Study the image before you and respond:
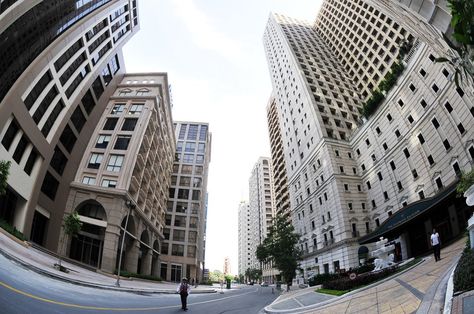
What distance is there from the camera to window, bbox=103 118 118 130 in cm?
4653

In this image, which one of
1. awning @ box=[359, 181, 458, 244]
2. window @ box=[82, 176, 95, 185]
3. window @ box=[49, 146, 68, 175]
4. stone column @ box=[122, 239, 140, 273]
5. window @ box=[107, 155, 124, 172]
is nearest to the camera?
awning @ box=[359, 181, 458, 244]

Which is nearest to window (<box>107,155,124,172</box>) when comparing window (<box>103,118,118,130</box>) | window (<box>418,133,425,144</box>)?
window (<box>103,118,118,130</box>)

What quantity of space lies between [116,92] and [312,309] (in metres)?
49.9

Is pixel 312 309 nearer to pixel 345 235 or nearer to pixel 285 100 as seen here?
pixel 345 235

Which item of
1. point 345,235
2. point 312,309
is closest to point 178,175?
point 345,235

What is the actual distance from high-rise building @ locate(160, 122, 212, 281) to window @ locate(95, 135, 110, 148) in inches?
1455

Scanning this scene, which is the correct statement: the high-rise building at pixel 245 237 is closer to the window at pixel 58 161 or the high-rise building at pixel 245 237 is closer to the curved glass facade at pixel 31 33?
the window at pixel 58 161

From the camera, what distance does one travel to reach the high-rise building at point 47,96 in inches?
1036

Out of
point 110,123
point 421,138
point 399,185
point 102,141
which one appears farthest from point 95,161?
point 421,138

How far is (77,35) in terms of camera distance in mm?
36312

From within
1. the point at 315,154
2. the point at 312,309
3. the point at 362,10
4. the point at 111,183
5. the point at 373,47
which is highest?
the point at 362,10

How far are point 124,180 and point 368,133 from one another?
119ft

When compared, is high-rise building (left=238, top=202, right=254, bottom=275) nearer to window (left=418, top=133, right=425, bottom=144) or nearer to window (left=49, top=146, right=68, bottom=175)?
window (left=49, top=146, right=68, bottom=175)

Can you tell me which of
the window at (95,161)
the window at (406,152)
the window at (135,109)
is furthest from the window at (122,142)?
the window at (406,152)
